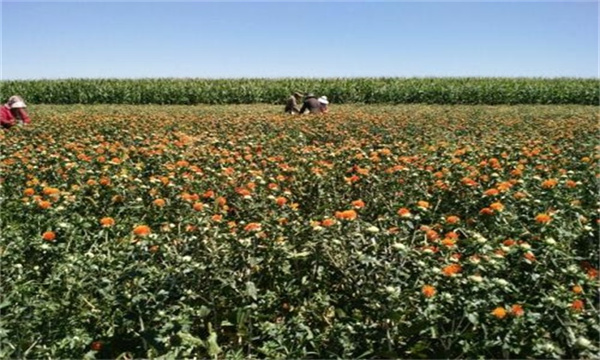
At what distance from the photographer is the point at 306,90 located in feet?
99.7

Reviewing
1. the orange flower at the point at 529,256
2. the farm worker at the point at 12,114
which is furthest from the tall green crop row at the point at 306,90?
the orange flower at the point at 529,256

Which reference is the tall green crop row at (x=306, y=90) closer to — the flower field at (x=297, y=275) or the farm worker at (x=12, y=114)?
the farm worker at (x=12, y=114)

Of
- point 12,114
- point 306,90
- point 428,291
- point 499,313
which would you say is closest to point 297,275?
point 428,291

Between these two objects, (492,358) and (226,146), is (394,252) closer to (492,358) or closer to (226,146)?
(492,358)

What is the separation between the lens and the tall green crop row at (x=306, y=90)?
28.8m

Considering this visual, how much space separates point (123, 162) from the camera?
554cm

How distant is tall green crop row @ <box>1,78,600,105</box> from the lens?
94.6 ft

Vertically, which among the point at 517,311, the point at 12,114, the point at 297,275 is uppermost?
the point at 12,114

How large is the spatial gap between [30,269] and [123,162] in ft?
7.58

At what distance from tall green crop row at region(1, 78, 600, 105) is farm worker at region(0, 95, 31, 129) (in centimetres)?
1787

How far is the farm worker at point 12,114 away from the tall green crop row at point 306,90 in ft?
58.6

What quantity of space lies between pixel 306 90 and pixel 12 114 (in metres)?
20.3

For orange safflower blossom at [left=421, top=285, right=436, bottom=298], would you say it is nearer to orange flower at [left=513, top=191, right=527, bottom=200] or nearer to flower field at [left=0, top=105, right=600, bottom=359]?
flower field at [left=0, top=105, right=600, bottom=359]

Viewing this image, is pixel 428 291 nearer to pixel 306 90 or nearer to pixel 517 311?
pixel 517 311
